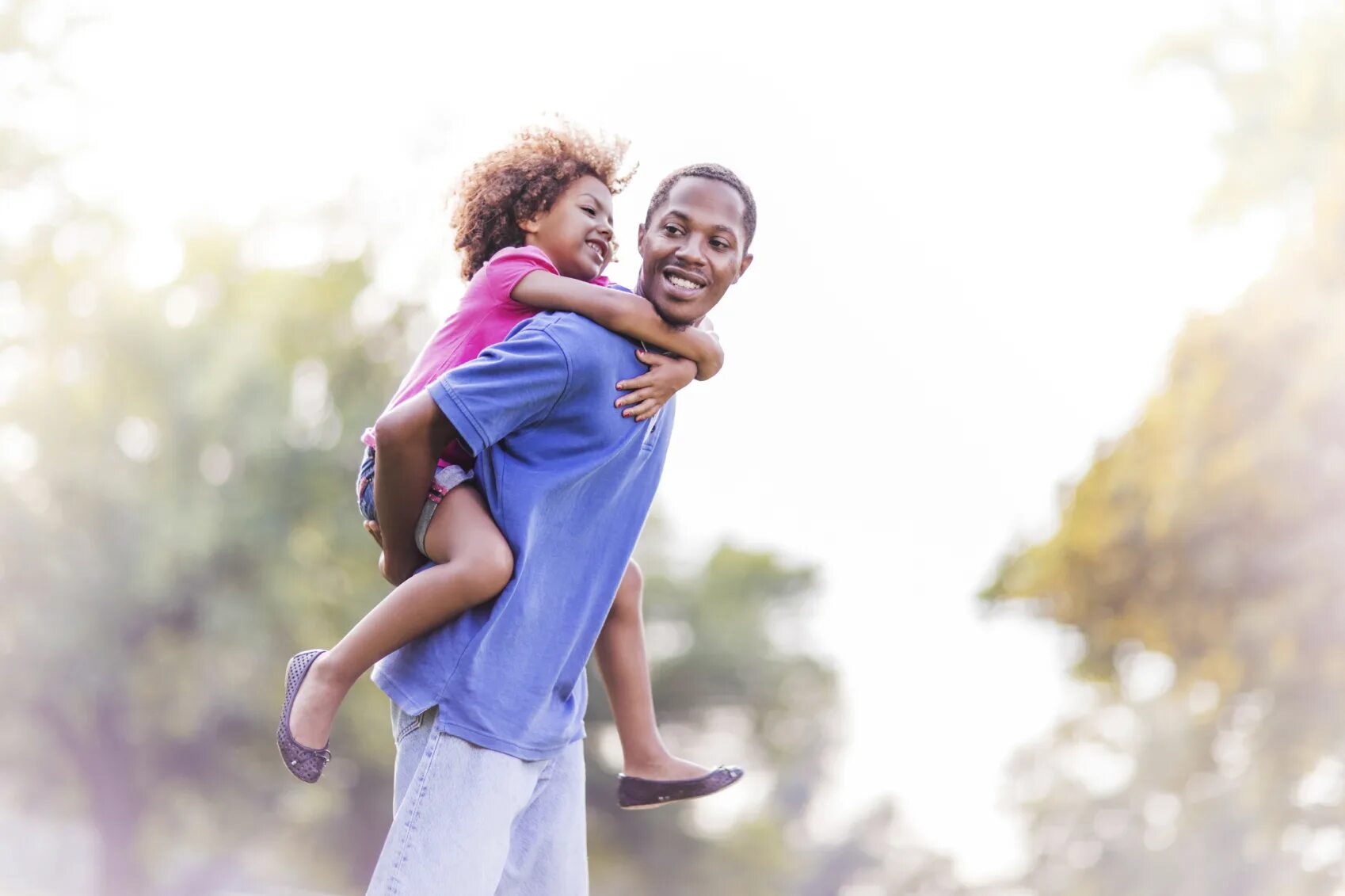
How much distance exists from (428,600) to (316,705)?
283 millimetres

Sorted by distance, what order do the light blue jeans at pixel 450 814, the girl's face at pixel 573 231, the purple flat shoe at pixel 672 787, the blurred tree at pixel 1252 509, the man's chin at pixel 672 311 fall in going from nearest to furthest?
the light blue jeans at pixel 450 814, the man's chin at pixel 672 311, the purple flat shoe at pixel 672 787, the girl's face at pixel 573 231, the blurred tree at pixel 1252 509

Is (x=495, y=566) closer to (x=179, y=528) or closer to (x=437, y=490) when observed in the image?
(x=437, y=490)

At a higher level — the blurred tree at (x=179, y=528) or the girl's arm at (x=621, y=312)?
the blurred tree at (x=179, y=528)

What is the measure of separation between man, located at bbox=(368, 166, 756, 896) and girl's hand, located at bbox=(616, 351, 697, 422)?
0.02m

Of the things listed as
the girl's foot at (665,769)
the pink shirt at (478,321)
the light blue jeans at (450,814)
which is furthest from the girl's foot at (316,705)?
the girl's foot at (665,769)

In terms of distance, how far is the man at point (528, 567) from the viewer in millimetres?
2326

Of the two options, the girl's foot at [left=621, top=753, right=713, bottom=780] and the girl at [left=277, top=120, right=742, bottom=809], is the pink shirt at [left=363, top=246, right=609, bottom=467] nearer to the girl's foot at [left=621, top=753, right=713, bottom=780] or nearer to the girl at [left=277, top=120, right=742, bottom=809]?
the girl at [left=277, top=120, right=742, bottom=809]

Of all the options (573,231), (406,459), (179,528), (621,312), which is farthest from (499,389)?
(179,528)

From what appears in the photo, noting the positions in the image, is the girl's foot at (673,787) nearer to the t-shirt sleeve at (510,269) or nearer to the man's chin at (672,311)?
the man's chin at (672,311)

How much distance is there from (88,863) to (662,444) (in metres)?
40.6

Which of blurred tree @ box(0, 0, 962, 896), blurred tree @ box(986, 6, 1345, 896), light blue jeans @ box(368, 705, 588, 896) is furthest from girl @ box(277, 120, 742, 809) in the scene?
blurred tree @ box(0, 0, 962, 896)

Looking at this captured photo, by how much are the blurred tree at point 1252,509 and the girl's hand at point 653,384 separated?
417 inches

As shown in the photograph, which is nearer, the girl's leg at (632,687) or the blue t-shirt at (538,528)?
the blue t-shirt at (538,528)

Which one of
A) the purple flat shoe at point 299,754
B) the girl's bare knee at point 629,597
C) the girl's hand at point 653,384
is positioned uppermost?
the girl's hand at point 653,384
